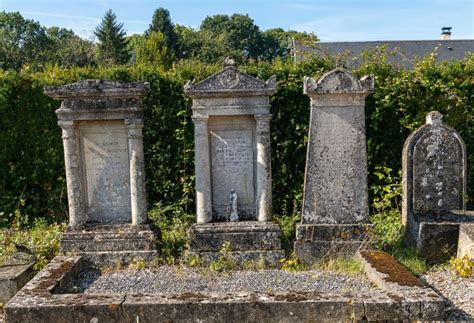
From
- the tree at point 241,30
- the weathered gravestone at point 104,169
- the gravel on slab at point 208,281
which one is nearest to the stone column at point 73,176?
the weathered gravestone at point 104,169

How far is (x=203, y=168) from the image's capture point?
573 centimetres

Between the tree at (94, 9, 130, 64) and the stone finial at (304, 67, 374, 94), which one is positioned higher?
the tree at (94, 9, 130, 64)

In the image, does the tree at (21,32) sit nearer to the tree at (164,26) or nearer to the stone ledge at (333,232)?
the tree at (164,26)

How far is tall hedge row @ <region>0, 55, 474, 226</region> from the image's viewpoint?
764 cm

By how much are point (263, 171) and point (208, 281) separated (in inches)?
63.0

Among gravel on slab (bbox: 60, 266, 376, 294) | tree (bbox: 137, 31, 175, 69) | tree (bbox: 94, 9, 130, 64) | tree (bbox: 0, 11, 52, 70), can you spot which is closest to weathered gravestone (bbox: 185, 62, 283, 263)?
gravel on slab (bbox: 60, 266, 376, 294)

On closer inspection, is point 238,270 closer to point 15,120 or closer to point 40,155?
point 40,155

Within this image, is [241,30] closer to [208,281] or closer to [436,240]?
[436,240]

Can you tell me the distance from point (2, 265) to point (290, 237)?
383cm

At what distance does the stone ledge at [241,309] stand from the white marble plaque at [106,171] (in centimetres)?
225

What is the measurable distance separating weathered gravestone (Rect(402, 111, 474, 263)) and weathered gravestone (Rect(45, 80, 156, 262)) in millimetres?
3585

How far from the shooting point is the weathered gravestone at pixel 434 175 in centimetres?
602

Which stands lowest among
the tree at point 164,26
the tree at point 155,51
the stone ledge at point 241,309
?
the stone ledge at point 241,309

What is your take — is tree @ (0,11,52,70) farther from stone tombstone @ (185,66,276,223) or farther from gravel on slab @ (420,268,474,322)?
gravel on slab @ (420,268,474,322)
